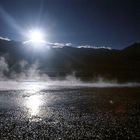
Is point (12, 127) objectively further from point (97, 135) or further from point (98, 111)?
point (98, 111)

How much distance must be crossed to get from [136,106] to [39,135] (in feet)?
47.2

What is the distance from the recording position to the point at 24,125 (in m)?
19.9

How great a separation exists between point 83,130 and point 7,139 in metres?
4.86

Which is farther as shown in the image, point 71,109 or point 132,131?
point 71,109

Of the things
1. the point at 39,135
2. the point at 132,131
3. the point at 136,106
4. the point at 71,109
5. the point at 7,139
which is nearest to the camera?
the point at 7,139

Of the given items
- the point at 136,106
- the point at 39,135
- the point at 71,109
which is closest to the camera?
the point at 39,135

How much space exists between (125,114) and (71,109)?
5174 millimetres

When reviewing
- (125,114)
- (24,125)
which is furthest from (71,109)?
(24,125)

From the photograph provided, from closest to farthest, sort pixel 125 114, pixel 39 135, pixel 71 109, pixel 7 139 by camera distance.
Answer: pixel 7 139 < pixel 39 135 < pixel 125 114 < pixel 71 109

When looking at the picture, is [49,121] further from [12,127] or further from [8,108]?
[8,108]

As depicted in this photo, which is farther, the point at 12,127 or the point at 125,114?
the point at 125,114

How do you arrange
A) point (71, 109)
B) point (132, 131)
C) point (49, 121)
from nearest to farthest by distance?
1. point (132, 131)
2. point (49, 121)
3. point (71, 109)

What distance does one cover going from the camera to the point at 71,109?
27.2 m

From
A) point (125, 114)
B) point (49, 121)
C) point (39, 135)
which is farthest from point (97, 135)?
point (125, 114)
